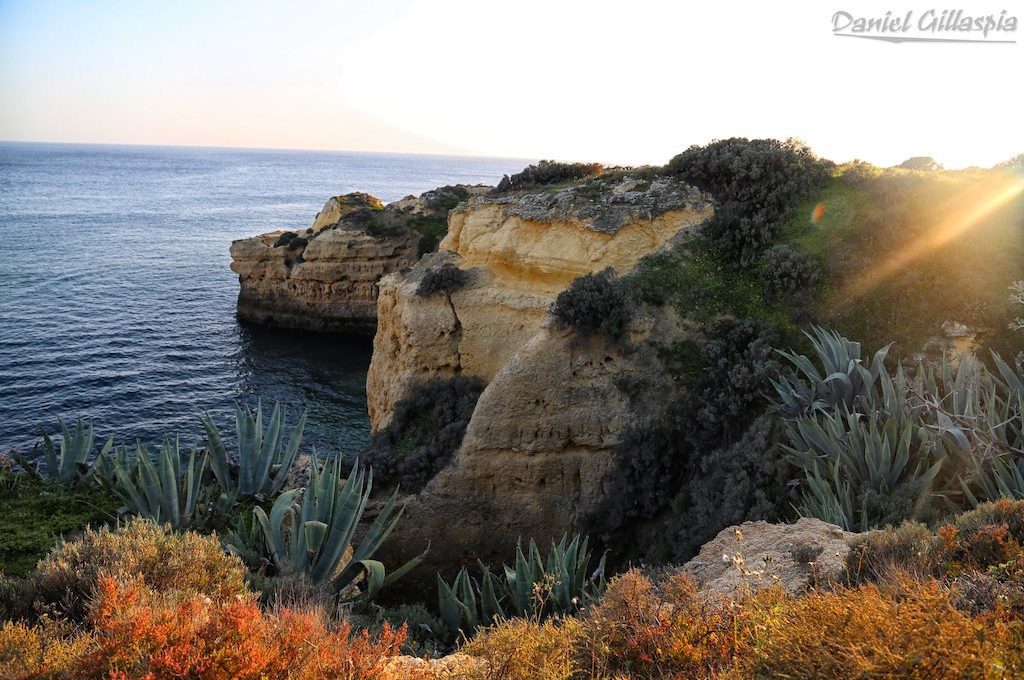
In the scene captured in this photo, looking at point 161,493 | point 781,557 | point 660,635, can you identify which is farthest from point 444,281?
point 660,635

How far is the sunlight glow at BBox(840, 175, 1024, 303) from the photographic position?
11734 mm

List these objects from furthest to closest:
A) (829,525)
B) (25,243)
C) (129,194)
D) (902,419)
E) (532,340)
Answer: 1. (129,194)
2. (25,243)
3. (532,340)
4. (902,419)
5. (829,525)

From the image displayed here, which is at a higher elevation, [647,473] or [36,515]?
[647,473]

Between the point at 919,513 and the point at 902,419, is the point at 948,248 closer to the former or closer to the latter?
the point at 902,419

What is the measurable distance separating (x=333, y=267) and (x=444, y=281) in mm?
21852

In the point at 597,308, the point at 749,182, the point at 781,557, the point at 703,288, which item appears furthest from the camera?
the point at 749,182

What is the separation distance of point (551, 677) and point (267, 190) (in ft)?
415

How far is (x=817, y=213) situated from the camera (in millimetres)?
13391

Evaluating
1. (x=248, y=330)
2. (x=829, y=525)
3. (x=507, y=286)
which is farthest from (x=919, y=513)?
(x=248, y=330)

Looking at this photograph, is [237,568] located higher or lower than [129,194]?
lower

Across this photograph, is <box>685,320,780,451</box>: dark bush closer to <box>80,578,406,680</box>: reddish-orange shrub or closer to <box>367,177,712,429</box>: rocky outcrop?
<box>367,177,712,429</box>: rocky outcrop

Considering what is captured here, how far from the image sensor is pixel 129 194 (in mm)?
97375

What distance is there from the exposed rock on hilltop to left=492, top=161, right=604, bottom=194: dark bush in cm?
1794

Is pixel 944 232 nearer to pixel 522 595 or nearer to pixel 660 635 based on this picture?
pixel 522 595
